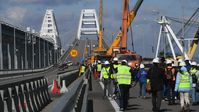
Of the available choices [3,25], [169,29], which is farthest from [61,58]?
[3,25]

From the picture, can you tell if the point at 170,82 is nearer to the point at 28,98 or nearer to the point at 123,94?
the point at 123,94

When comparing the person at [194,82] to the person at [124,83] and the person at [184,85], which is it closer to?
the person at [184,85]

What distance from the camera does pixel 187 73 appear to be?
20109 millimetres

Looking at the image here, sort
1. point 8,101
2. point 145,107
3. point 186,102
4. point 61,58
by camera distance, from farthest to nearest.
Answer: point 61,58
point 145,107
point 186,102
point 8,101

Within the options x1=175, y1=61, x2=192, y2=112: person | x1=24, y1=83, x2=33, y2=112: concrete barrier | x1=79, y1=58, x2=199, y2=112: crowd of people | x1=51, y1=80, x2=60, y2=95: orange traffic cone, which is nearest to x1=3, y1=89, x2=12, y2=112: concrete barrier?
x1=24, y1=83, x2=33, y2=112: concrete barrier

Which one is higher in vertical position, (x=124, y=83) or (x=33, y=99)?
(x=124, y=83)

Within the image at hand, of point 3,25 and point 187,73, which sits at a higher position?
point 3,25

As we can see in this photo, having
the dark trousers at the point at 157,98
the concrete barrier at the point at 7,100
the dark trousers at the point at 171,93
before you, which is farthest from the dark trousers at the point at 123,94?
the concrete barrier at the point at 7,100

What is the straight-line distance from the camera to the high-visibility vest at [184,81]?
20.0 meters

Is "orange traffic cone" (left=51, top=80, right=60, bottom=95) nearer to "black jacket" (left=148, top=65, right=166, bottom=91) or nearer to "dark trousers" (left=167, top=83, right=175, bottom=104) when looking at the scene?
"dark trousers" (left=167, top=83, right=175, bottom=104)

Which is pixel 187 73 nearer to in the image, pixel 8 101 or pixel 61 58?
pixel 8 101

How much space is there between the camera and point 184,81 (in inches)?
786

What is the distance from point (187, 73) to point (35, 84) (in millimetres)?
6304

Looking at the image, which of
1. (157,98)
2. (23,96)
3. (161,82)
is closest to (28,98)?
(23,96)
